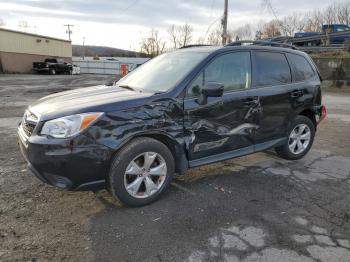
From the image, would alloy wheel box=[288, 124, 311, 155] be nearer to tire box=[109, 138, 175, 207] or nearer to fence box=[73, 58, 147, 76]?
tire box=[109, 138, 175, 207]

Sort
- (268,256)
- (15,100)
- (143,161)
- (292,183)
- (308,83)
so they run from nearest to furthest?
1. (268,256)
2. (143,161)
3. (292,183)
4. (308,83)
5. (15,100)

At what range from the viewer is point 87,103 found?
3.33 m

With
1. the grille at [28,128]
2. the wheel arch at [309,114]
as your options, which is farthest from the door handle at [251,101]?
the grille at [28,128]

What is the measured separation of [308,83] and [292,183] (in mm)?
1854

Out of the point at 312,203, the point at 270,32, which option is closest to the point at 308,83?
the point at 312,203

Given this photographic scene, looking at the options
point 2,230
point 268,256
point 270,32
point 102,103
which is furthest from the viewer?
point 270,32

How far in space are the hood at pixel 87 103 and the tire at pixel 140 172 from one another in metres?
0.44

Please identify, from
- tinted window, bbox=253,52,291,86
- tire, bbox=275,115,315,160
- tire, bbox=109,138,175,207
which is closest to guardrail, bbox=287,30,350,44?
tire, bbox=275,115,315,160

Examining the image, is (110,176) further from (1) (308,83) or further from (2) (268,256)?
(1) (308,83)

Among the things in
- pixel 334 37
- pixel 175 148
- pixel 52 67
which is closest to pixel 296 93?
pixel 175 148

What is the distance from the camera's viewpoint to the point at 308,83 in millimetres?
5219

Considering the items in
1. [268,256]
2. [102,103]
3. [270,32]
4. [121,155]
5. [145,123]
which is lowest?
[268,256]

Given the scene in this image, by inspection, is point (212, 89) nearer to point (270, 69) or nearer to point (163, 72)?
point (163, 72)

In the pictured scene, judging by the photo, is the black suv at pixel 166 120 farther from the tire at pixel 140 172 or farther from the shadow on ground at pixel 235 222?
the shadow on ground at pixel 235 222
